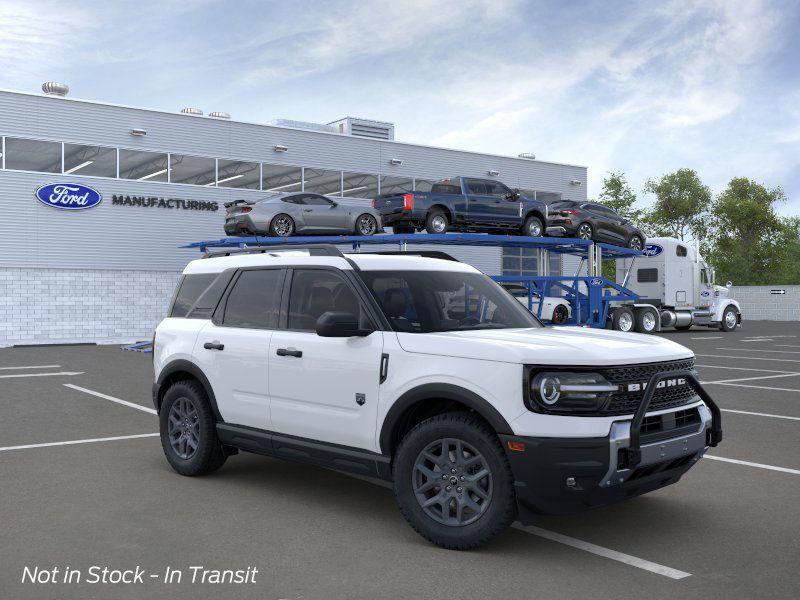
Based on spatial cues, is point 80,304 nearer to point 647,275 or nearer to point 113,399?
point 113,399

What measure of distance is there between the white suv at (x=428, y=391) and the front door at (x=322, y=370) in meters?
0.01

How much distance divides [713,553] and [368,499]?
2.47 meters

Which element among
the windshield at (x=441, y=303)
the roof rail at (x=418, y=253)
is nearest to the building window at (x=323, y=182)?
the roof rail at (x=418, y=253)

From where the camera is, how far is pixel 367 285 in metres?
5.82

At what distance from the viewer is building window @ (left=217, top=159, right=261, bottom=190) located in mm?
30578

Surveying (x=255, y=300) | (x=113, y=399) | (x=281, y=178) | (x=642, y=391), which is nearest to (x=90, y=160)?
(x=281, y=178)

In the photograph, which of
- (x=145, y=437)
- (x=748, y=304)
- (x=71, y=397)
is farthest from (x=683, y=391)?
(x=748, y=304)

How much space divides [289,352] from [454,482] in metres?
1.69

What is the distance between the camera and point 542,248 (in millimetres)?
25844

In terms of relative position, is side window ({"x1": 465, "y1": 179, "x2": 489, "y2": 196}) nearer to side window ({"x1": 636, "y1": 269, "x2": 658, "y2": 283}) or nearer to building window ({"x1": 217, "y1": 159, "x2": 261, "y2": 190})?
building window ({"x1": 217, "y1": 159, "x2": 261, "y2": 190})

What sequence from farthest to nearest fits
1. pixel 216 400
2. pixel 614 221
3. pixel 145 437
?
pixel 614 221 < pixel 145 437 < pixel 216 400

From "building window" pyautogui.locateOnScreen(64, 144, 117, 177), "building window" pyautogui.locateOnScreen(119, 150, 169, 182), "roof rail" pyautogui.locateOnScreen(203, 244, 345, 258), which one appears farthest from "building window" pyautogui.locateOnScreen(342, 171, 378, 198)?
"roof rail" pyautogui.locateOnScreen(203, 244, 345, 258)

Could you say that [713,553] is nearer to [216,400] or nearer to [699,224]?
[216,400]

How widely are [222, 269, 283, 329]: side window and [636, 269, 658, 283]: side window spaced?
27.3 metres
